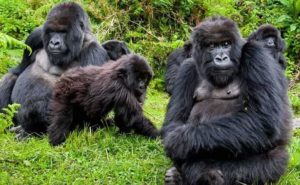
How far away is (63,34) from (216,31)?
2512mm

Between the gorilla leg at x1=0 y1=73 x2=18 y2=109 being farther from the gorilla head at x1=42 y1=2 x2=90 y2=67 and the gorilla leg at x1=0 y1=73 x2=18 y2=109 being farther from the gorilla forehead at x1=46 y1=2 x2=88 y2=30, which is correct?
the gorilla forehead at x1=46 y1=2 x2=88 y2=30

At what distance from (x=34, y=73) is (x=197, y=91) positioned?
2.61m

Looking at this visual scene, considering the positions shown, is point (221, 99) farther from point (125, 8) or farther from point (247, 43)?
point (125, 8)

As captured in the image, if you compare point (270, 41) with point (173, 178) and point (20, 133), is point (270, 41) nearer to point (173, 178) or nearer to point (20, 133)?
point (20, 133)

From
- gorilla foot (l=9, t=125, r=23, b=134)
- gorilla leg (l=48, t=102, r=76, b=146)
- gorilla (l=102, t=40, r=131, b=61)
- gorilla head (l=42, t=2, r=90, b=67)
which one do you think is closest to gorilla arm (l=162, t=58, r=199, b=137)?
gorilla leg (l=48, t=102, r=76, b=146)

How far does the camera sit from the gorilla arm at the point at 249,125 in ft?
14.4

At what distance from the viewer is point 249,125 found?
14.4ft

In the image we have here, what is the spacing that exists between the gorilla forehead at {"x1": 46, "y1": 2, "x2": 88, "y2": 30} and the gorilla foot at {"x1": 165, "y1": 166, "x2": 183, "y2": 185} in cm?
263

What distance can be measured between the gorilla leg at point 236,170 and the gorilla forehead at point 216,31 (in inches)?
38.5

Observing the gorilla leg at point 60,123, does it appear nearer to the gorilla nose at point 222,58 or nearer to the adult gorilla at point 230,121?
the adult gorilla at point 230,121

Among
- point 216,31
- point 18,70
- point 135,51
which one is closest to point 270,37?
point 135,51

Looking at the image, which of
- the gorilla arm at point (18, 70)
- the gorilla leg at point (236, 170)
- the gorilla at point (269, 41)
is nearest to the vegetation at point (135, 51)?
the gorilla arm at point (18, 70)

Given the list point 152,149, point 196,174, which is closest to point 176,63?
point 152,149

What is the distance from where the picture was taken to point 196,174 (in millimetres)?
4449
